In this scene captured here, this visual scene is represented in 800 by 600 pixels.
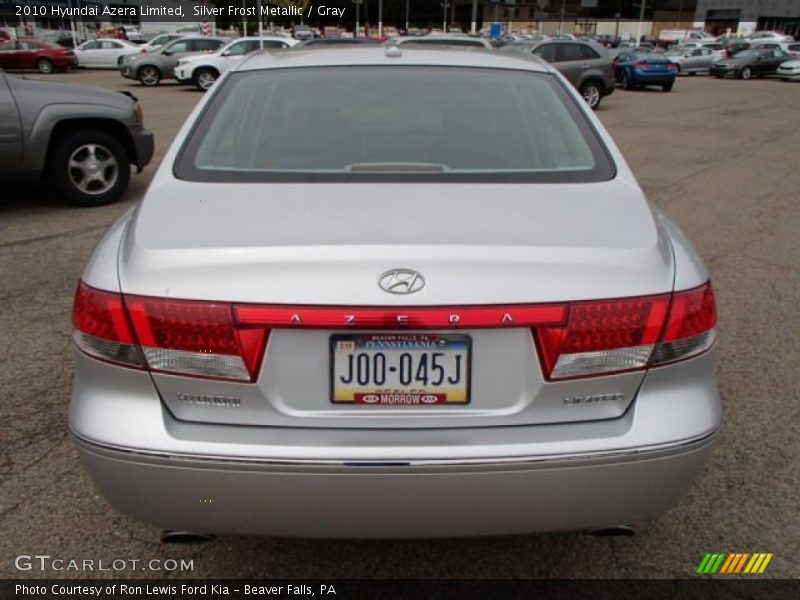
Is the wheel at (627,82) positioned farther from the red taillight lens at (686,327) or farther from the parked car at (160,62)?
the red taillight lens at (686,327)

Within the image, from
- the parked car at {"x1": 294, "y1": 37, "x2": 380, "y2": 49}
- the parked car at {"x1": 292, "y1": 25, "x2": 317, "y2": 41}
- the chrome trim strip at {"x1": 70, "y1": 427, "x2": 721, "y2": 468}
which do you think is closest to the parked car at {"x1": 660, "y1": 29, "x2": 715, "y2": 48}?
the parked car at {"x1": 292, "y1": 25, "x2": 317, "y2": 41}

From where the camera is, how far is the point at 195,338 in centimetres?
185

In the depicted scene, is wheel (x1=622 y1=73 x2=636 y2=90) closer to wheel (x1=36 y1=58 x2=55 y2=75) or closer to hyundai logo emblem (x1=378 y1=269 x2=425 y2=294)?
wheel (x1=36 y1=58 x2=55 y2=75)

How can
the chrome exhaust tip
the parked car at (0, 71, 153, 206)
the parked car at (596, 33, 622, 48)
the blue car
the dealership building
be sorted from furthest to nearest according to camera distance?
the dealership building, the parked car at (596, 33, 622, 48), the blue car, the parked car at (0, 71, 153, 206), the chrome exhaust tip

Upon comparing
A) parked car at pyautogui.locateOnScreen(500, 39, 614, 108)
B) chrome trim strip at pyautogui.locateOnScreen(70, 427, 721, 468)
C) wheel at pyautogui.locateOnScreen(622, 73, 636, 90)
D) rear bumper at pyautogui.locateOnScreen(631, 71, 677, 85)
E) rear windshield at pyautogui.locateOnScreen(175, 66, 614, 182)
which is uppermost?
rear windshield at pyautogui.locateOnScreen(175, 66, 614, 182)

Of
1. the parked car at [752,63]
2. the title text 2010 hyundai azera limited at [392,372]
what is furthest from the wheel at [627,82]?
the title text 2010 hyundai azera limited at [392,372]

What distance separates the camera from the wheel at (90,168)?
22.8ft

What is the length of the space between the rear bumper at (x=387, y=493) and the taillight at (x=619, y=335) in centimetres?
24

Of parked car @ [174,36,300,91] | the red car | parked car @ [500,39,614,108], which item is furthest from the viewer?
the red car

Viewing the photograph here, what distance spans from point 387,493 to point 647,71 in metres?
25.5

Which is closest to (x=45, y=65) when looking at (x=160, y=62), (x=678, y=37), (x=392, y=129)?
(x=160, y=62)

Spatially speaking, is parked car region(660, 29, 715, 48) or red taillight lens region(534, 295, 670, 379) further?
parked car region(660, 29, 715, 48)

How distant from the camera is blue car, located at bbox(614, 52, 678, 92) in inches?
961

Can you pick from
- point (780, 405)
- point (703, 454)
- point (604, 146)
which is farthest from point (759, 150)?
point (703, 454)
